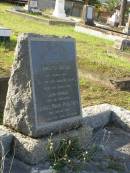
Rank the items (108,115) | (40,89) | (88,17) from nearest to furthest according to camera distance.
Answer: (40,89) → (108,115) → (88,17)

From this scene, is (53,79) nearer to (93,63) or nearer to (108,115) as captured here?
(108,115)

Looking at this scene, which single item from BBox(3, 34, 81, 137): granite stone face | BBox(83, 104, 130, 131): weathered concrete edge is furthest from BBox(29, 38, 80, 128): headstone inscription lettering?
BBox(83, 104, 130, 131): weathered concrete edge

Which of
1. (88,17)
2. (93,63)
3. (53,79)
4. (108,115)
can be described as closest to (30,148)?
(53,79)

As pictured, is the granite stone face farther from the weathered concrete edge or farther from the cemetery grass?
the cemetery grass

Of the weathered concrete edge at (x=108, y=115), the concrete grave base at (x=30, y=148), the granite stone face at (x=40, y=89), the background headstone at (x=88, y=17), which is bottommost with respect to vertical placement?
the background headstone at (x=88, y=17)

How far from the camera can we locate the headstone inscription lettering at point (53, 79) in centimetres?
488

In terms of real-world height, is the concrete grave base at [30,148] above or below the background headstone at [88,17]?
above

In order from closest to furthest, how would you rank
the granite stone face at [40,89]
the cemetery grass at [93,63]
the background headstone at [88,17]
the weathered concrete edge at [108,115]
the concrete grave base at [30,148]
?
1. the concrete grave base at [30,148]
2. the granite stone face at [40,89]
3. the weathered concrete edge at [108,115]
4. the cemetery grass at [93,63]
5. the background headstone at [88,17]

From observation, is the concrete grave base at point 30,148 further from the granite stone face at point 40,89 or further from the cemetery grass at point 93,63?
the cemetery grass at point 93,63

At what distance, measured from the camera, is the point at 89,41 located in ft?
50.1

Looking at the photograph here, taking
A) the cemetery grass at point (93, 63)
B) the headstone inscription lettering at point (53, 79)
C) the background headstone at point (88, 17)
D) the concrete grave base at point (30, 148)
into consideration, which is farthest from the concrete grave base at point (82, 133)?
the background headstone at point (88, 17)

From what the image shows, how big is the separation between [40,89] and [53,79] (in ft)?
0.81

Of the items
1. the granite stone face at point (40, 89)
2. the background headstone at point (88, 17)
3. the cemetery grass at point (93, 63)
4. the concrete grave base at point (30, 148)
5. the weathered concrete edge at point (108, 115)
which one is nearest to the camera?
the concrete grave base at point (30, 148)

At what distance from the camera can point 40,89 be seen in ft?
16.1
